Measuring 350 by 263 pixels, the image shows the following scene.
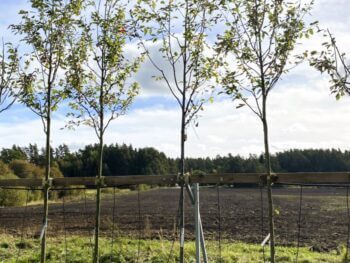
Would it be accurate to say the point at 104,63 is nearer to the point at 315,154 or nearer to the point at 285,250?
the point at 285,250

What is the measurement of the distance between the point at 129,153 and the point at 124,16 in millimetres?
76630

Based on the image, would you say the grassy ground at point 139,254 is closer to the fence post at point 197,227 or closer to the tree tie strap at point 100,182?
the tree tie strap at point 100,182

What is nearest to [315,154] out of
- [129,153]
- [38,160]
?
[129,153]

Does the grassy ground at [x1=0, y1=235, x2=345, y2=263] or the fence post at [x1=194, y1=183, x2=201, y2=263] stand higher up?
the fence post at [x1=194, y1=183, x2=201, y2=263]

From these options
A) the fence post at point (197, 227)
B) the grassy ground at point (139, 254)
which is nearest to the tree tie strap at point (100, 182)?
the fence post at point (197, 227)

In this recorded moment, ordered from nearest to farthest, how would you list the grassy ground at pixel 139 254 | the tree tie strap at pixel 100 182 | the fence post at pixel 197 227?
the fence post at pixel 197 227
the tree tie strap at pixel 100 182
the grassy ground at pixel 139 254

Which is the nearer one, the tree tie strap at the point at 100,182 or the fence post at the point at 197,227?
the fence post at the point at 197,227

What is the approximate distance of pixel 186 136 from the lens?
5.61 metres

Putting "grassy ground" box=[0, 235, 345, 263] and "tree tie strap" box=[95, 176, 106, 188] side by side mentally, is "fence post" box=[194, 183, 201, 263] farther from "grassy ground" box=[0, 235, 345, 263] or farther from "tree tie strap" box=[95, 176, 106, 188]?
"grassy ground" box=[0, 235, 345, 263]

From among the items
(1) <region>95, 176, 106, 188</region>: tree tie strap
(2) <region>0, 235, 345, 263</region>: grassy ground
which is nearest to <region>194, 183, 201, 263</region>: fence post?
(1) <region>95, 176, 106, 188</region>: tree tie strap

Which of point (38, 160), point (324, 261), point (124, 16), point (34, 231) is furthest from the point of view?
point (38, 160)

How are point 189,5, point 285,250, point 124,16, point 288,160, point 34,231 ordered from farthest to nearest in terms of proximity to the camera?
point 288,160, point 34,231, point 285,250, point 124,16, point 189,5

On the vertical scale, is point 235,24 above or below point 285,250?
above

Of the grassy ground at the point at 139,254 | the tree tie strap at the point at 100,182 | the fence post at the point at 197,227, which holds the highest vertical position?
the tree tie strap at the point at 100,182
